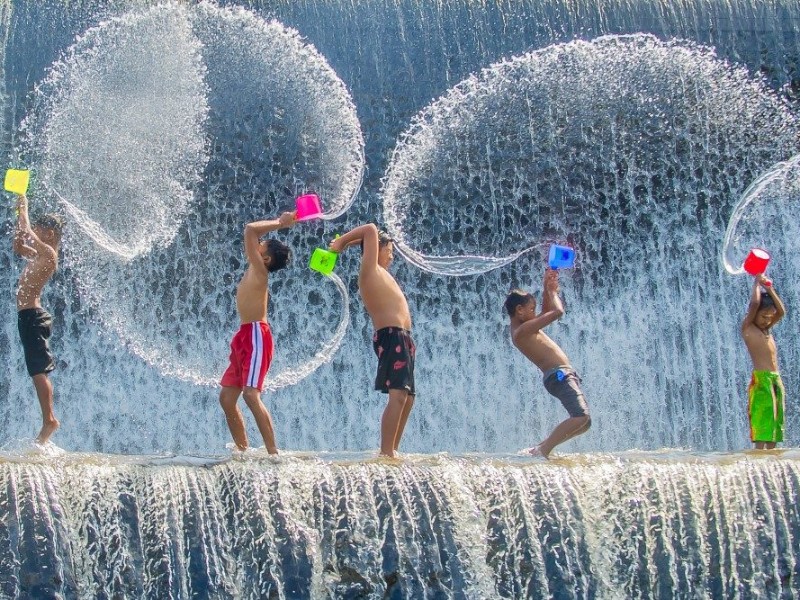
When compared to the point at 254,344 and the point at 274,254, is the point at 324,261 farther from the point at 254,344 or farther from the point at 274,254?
the point at 254,344

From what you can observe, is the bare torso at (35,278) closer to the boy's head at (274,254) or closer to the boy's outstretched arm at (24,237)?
the boy's outstretched arm at (24,237)

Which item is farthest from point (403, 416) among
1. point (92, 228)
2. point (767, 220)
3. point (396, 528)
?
point (767, 220)

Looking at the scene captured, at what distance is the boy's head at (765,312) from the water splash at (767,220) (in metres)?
2.48

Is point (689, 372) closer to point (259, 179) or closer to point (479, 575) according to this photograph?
point (259, 179)

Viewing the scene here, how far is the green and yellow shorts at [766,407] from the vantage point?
824 cm

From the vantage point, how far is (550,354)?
7855 millimetres

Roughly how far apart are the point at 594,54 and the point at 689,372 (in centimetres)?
255

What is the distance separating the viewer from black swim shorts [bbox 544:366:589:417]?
764 centimetres

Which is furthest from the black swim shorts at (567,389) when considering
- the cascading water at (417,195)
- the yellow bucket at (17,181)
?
the yellow bucket at (17,181)

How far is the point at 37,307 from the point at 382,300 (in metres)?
1.84

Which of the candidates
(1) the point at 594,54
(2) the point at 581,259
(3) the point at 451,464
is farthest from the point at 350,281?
(3) the point at 451,464

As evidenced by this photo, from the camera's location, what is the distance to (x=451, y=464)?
6.61 metres

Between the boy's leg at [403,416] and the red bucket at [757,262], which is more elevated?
the red bucket at [757,262]

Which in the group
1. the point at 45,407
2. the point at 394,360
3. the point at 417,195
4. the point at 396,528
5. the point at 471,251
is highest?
the point at 417,195
